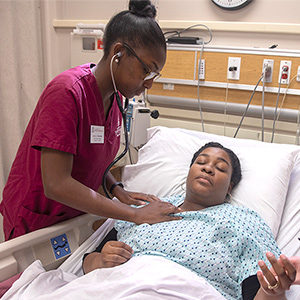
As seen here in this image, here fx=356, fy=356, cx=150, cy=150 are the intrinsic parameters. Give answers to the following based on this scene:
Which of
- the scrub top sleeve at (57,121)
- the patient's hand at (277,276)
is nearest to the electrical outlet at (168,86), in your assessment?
the scrub top sleeve at (57,121)

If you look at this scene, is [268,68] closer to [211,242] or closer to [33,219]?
[211,242]

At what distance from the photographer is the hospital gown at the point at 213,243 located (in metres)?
1.29

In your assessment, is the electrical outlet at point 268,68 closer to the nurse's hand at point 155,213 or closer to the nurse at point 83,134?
the nurse at point 83,134

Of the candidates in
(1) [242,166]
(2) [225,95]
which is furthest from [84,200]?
(2) [225,95]

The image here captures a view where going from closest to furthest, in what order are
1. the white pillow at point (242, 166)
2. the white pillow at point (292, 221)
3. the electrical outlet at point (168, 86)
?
the white pillow at point (292, 221)
the white pillow at point (242, 166)
the electrical outlet at point (168, 86)

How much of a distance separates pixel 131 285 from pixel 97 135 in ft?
1.99

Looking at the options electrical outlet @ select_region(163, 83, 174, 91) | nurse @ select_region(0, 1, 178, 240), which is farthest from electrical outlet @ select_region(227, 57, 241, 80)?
nurse @ select_region(0, 1, 178, 240)

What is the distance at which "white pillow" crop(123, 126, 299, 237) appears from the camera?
173 centimetres

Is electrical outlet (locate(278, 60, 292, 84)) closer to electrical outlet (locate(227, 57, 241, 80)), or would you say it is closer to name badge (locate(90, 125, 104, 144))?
electrical outlet (locate(227, 57, 241, 80))

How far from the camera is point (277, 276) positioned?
3.39 ft

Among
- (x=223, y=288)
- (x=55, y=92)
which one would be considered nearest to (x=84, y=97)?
(x=55, y=92)

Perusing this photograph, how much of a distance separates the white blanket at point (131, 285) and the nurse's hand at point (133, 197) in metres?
0.42

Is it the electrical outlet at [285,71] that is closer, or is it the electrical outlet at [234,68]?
the electrical outlet at [285,71]

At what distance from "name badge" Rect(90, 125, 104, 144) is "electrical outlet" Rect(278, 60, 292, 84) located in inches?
46.8
